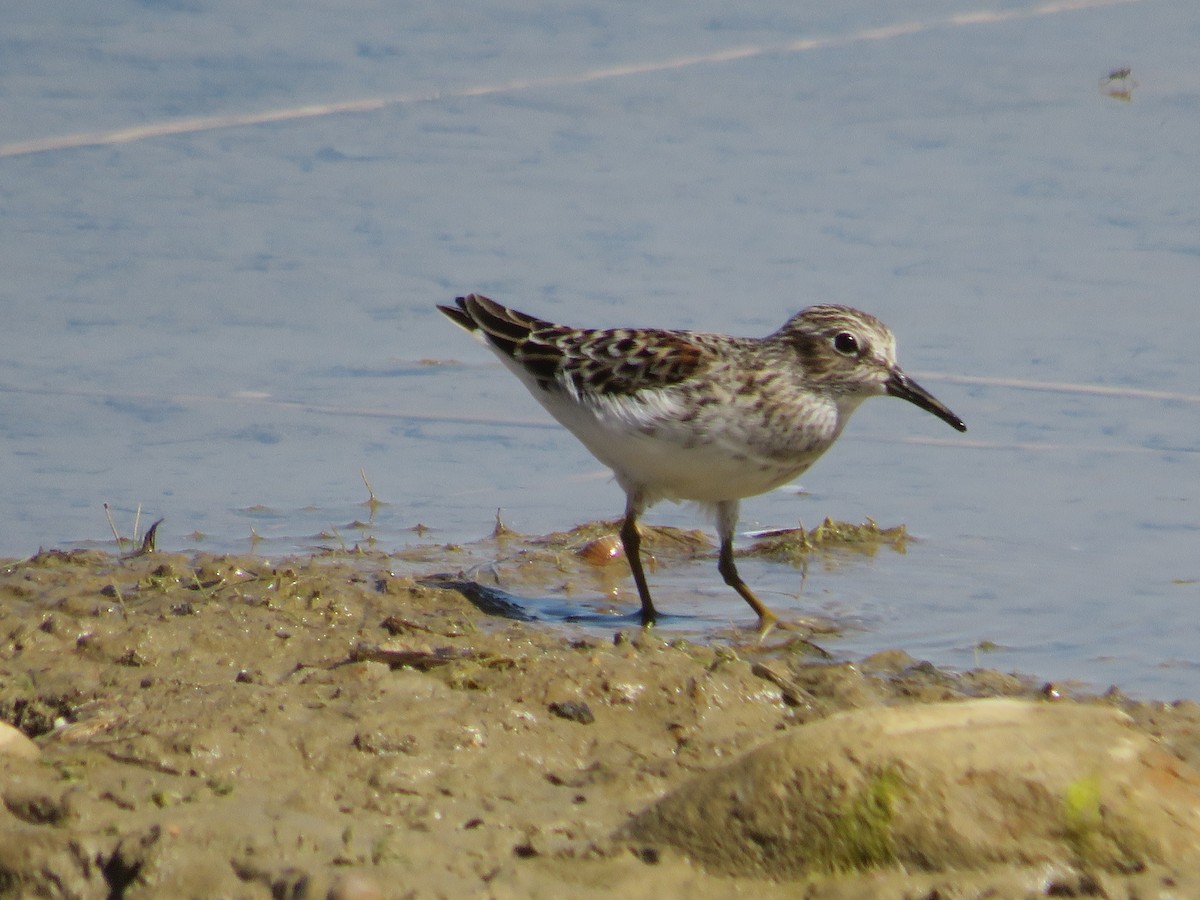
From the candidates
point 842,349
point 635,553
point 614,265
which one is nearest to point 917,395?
point 842,349

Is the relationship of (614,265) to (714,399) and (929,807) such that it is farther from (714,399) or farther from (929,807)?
(929,807)

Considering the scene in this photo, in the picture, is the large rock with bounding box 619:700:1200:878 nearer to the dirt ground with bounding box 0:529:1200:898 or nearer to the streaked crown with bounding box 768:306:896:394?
the dirt ground with bounding box 0:529:1200:898

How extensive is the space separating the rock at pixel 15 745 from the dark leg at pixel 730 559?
305 centimetres

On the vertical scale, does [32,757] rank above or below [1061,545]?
above

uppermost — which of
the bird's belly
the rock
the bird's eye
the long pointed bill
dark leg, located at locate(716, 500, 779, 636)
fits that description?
the bird's eye

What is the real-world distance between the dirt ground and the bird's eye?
136 cm

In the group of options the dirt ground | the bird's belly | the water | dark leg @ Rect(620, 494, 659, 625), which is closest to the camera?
the dirt ground

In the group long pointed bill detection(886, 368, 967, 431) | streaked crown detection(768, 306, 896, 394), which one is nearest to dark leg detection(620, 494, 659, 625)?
streaked crown detection(768, 306, 896, 394)

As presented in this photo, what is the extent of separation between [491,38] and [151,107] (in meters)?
2.64

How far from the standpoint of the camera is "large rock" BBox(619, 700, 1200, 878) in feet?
12.5

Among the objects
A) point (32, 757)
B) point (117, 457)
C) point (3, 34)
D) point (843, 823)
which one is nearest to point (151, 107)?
point (3, 34)

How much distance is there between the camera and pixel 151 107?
38.9 ft

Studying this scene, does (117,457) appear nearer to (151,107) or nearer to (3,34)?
(151,107)

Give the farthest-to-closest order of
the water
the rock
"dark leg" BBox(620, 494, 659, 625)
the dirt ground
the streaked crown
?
1. the water
2. the streaked crown
3. "dark leg" BBox(620, 494, 659, 625)
4. the rock
5. the dirt ground
